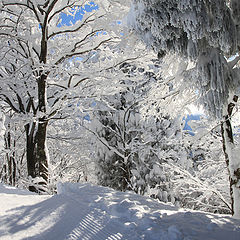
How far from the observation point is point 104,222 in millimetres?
2482

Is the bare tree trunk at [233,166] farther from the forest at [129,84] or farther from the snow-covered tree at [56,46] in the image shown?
the snow-covered tree at [56,46]

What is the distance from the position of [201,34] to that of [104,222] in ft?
7.47

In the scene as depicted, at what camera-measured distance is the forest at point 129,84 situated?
2781 millimetres

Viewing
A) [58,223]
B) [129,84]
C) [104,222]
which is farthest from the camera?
[129,84]

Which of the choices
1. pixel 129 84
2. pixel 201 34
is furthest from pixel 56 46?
pixel 201 34

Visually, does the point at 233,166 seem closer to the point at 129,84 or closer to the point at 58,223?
the point at 58,223

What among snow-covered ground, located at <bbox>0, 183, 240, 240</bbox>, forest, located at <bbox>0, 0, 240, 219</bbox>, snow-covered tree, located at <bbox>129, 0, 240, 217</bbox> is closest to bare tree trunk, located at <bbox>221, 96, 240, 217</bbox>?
forest, located at <bbox>0, 0, 240, 219</bbox>

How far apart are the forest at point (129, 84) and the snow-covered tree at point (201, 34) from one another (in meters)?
0.01

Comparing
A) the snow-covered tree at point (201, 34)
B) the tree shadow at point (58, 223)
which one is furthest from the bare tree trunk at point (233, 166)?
the tree shadow at point (58, 223)

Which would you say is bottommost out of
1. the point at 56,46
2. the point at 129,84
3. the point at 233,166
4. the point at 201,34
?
the point at 233,166

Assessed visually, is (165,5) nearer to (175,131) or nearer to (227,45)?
(227,45)

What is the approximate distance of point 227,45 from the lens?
2.65 metres

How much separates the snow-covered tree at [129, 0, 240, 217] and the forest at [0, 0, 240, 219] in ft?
0.04

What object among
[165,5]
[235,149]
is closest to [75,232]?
[165,5]
